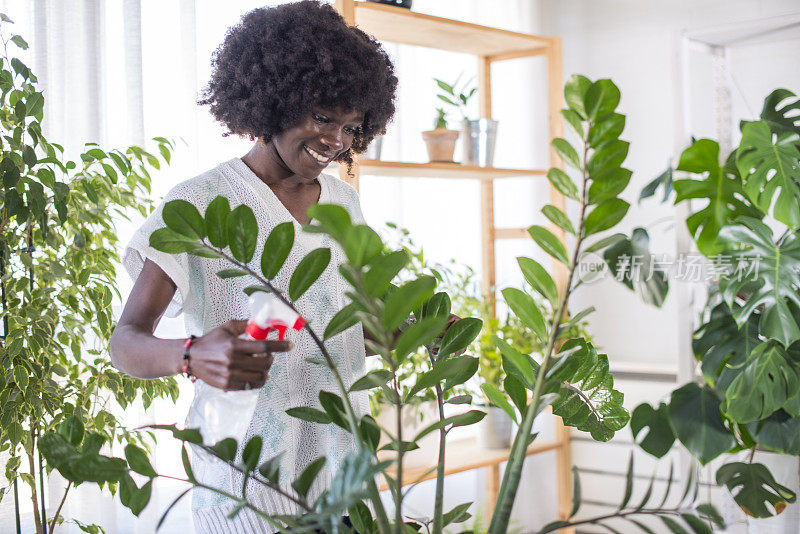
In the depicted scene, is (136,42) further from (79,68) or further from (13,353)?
(13,353)

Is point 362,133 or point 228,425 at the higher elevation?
point 362,133

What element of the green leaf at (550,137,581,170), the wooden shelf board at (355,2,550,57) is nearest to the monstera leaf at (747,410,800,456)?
the green leaf at (550,137,581,170)

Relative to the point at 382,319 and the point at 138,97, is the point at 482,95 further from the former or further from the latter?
the point at 382,319

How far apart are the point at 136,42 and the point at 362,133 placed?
0.91 meters

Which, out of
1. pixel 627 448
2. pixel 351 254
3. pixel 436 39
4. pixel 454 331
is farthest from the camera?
pixel 627 448

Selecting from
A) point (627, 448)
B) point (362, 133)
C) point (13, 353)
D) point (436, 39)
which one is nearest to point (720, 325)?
point (362, 133)

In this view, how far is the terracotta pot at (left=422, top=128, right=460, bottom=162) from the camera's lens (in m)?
2.56

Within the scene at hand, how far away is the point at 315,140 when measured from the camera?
122 centimetres

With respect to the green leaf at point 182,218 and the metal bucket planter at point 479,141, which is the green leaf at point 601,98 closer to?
the green leaf at point 182,218

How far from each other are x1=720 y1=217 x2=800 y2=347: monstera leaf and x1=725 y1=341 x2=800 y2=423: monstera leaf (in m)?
0.07

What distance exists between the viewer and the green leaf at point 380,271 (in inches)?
26.2

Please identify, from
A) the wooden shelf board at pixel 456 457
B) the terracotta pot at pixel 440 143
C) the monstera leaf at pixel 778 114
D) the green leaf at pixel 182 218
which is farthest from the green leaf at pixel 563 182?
the terracotta pot at pixel 440 143

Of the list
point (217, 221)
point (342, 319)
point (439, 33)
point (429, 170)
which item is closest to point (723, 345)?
point (342, 319)

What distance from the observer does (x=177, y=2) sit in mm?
2168
